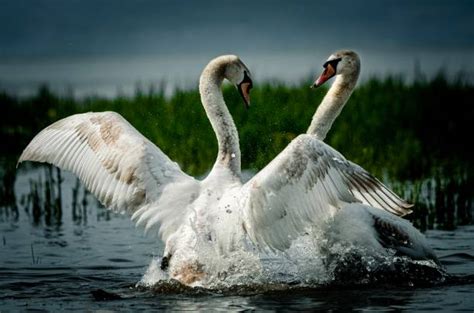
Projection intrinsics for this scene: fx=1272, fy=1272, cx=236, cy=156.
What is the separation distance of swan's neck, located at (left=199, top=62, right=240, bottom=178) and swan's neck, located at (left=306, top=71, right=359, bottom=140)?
796 millimetres

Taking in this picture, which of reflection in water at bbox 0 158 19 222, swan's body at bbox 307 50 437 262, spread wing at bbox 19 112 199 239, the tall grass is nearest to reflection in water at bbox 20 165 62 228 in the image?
reflection in water at bbox 0 158 19 222

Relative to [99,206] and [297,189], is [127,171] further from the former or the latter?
[99,206]

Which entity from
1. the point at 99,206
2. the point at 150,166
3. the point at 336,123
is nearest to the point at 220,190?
the point at 150,166

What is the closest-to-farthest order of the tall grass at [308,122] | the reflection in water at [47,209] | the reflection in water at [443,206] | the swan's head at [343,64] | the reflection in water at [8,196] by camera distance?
the swan's head at [343,64], the reflection in water at [443,206], the reflection in water at [47,209], the reflection in water at [8,196], the tall grass at [308,122]

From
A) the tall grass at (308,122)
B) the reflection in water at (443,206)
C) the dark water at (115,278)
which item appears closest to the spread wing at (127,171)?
the dark water at (115,278)

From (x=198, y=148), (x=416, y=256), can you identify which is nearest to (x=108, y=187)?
(x=416, y=256)

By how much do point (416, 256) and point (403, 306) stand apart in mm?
1022

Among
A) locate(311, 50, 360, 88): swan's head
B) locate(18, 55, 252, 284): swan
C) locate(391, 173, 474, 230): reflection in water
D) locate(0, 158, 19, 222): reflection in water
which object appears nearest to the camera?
locate(18, 55, 252, 284): swan

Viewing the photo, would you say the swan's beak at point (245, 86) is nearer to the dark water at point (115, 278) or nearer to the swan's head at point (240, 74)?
the swan's head at point (240, 74)

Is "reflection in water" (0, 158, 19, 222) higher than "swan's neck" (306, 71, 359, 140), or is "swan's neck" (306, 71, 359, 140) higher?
"swan's neck" (306, 71, 359, 140)

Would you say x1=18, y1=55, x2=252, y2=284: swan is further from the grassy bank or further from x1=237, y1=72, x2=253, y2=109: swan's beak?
the grassy bank

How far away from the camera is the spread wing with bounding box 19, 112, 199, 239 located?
10062mm

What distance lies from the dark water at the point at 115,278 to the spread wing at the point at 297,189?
55cm

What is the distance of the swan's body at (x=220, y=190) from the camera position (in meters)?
9.35
